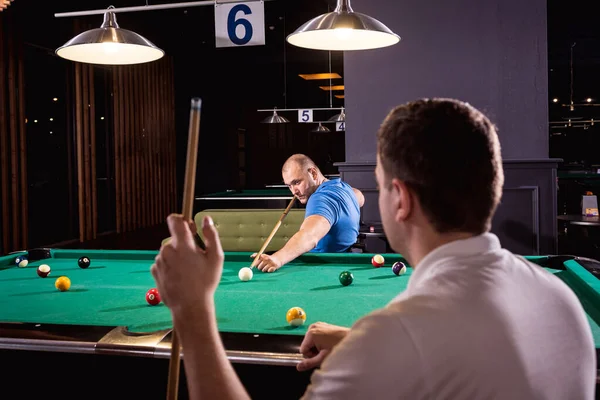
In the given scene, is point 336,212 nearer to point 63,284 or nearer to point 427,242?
point 63,284

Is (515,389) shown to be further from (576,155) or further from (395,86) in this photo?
(576,155)

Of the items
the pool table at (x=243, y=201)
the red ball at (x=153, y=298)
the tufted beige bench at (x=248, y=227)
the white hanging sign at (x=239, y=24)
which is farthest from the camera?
the pool table at (x=243, y=201)

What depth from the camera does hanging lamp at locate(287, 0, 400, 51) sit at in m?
2.93

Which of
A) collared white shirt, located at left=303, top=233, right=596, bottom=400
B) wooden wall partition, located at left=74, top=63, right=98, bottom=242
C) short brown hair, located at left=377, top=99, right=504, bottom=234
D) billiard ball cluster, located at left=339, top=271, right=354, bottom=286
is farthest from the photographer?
wooden wall partition, located at left=74, top=63, right=98, bottom=242

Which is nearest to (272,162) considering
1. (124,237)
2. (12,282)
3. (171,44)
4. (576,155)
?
(171,44)

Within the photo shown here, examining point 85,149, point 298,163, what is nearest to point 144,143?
point 85,149

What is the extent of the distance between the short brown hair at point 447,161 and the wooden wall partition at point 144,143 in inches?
402

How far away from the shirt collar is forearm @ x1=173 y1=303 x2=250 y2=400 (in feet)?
1.16

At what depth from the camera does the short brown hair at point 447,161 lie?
0.93 metres

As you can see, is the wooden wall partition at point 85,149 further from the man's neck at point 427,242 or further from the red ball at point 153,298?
the man's neck at point 427,242

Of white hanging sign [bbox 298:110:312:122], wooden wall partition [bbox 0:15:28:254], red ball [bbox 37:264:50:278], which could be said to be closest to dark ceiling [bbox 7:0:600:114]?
wooden wall partition [bbox 0:15:28:254]

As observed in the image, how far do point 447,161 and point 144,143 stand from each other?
11.3m

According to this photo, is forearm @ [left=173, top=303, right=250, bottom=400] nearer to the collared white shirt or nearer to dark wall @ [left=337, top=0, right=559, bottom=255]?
the collared white shirt

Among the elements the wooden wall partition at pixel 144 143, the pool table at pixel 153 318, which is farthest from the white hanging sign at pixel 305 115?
the pool table at pixel 153 318
